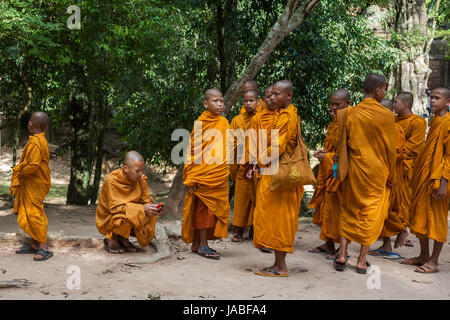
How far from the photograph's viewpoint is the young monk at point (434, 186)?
5742mm

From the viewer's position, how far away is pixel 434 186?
571 centimetres

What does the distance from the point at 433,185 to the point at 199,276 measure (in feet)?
9.20

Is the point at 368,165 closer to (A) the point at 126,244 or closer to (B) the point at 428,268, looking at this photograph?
(B) the point at 428,268

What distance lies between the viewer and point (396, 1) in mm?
16938

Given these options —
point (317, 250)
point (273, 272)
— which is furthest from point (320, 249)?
point (273, 272)

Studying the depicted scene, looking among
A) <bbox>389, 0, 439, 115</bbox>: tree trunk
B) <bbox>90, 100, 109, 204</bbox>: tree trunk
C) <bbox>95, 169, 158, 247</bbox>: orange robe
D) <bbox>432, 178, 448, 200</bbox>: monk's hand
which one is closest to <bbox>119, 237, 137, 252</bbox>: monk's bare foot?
<bbox>95, 169, 158, 247</bbox>: orange robe

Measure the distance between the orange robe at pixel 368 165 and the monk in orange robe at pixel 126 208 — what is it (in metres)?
2.26

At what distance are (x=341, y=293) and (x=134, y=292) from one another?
1.93m

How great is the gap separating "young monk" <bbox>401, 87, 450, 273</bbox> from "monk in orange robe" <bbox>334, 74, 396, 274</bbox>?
0.51 meters

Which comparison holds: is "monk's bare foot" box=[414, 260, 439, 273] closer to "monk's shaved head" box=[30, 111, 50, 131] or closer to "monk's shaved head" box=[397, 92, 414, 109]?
"monk's shaved head" box=[397, 92, 414, 109]

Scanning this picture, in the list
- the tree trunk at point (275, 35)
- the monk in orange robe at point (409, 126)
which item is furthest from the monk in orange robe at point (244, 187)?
the monk in orange robe at point (409, 126)

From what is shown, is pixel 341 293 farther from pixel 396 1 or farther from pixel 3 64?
pixel 396 1
